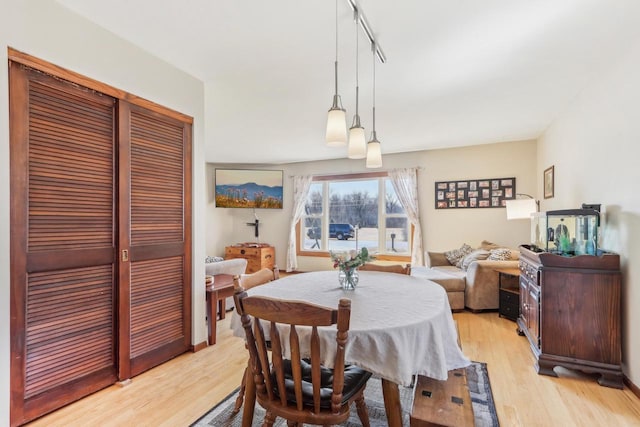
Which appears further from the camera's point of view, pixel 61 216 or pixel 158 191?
pixel 158 191

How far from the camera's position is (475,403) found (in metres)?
2.02

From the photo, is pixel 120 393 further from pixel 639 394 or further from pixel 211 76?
pixel 639 394

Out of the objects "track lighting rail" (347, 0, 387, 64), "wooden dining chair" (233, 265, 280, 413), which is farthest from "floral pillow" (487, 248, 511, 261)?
"wooden dining chair" (233, 265, 280, 413)

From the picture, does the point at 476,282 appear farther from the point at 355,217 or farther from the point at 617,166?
the point at 355,217

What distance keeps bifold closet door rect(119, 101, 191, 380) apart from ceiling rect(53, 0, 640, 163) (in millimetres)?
614

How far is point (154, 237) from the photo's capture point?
2.49 meters

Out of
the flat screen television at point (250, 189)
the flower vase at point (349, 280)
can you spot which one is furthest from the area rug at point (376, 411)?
the flat screen television at point (250, 189)

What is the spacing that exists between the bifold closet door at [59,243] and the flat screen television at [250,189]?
4.45 metres

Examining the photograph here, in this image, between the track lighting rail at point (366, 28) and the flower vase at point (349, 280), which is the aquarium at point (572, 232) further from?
the track lighting rail at point (366, 28)

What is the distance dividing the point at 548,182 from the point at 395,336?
13.1 feet

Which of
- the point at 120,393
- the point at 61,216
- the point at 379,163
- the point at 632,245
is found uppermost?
the point at 379,163

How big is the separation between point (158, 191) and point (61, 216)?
0.69m

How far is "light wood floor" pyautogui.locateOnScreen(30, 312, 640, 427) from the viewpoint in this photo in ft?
→ 6.12

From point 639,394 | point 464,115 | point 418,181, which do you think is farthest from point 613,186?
point 418,181
